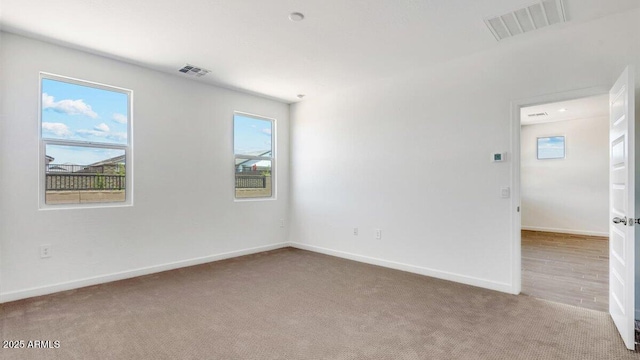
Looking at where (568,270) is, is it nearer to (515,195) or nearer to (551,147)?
(515,195)

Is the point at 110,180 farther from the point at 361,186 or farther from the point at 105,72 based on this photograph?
the point at 361,186

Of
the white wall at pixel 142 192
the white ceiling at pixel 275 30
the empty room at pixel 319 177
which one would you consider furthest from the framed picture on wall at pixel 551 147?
the white wall at pixel 142 192

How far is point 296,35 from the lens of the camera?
10.4ft

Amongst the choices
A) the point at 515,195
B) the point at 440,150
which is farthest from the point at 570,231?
the point at 440,150

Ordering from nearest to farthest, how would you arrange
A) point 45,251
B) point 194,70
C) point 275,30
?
point 275,30 < point 45,251 < point 194,70

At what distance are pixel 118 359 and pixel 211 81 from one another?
358cm

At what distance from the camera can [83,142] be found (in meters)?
3.63

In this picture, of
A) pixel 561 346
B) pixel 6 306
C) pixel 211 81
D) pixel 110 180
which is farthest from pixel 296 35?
pixel 6 306

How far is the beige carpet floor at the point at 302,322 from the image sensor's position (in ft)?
7.30

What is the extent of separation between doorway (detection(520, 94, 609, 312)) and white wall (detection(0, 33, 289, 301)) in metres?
4.40

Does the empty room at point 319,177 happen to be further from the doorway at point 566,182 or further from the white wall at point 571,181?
the white wall at point 571,181

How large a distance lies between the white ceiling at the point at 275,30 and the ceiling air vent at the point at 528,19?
89 millimetres

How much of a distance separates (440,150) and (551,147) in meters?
5.14

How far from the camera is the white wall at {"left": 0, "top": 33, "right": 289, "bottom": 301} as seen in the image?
3154 mm
